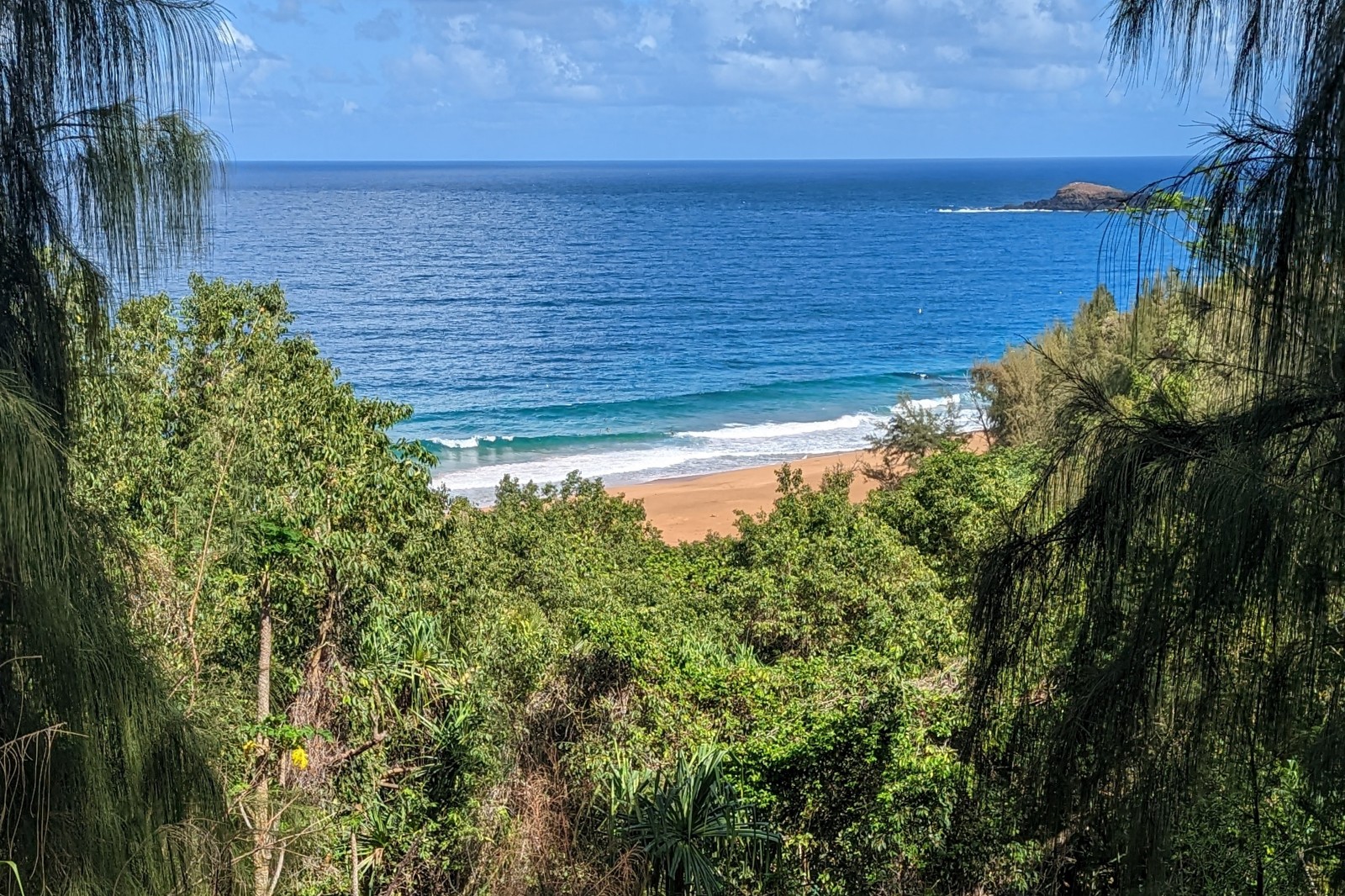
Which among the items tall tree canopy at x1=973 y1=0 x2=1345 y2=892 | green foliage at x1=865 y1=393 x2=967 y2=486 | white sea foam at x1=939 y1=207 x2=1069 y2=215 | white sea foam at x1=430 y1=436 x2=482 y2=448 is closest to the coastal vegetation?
tall tree canopy at x1=973 y1=0 x2=1345 y2=892

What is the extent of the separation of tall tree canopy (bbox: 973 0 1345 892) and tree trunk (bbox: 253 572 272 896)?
3599 millimetres

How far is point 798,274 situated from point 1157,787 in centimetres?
7167

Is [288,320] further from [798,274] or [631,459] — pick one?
[798,274]

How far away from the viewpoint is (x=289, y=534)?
813cm

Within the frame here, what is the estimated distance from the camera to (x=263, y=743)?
7.57 metres

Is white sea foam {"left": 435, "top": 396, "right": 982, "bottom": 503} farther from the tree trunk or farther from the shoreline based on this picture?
the tree trunk

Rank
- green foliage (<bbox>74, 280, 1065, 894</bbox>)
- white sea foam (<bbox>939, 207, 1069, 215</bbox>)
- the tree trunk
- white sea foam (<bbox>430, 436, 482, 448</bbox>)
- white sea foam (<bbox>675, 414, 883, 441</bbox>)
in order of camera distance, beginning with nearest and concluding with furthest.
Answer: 1. the tree trunk
2. green foliage (<bbox>74, 280, 1065, 894</bbox>)
3. white sea foam (<bbox>430, 436, 482, 448</bbox>)
4. white sea foam (<bbox>675, 414, 883, 441</bbox>)
5. white sea foam (<bbox>939, 207, 1069, 215</bbox>)

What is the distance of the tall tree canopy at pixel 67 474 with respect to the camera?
3107mm

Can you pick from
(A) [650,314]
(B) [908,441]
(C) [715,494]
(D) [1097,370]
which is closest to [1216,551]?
(D) [1097,370]

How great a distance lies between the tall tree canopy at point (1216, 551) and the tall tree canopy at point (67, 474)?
9.77 feet

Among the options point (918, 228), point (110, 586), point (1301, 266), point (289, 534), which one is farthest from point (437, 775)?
point (918, 228)

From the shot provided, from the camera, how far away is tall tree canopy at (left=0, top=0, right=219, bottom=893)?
3107 millimetres

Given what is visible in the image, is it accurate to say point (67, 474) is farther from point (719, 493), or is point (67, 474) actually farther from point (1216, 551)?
point (719, 493)

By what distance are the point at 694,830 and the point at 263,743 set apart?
10.3 ft
